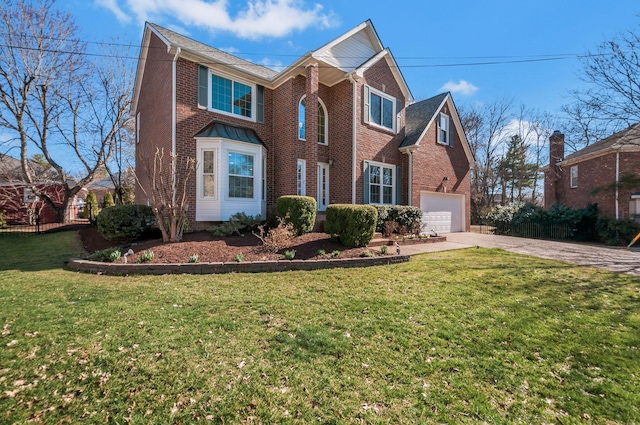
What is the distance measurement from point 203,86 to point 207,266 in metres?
7.58

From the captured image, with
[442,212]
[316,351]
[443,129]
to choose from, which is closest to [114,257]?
Result: [316,351]

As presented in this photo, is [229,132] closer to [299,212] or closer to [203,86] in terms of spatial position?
[203,86]

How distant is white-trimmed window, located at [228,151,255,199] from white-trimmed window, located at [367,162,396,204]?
5239 mm

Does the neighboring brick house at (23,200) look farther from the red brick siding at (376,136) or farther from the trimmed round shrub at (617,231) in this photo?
the trimmed round shrub at (617,231)

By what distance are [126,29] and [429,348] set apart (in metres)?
23.9

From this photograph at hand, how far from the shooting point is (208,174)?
1020 centimetres

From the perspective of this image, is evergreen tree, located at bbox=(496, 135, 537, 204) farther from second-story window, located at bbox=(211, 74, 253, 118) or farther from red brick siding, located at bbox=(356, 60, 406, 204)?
second-story window, located at bbox=(211, 74, 253, 118)

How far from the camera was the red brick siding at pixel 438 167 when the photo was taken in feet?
45.7

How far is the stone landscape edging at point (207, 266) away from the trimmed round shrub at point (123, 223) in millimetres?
1834

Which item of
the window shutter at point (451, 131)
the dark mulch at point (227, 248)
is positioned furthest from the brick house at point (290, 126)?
the dark mulch at point (227, 248)

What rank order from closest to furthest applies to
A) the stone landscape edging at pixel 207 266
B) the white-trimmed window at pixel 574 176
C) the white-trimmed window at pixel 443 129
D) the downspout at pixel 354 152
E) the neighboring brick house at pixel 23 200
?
the stone landscape edging at pixel 207 266
the downspout at pixel 354 152
the white-trimmed window at pixel 443 129
the neighboring brick house at pixel 23 200
the white-trimmed window at pixel 574 176

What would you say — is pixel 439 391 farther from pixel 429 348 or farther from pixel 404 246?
pixel 404 246

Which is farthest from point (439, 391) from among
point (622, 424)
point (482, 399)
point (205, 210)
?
point (205, 210)

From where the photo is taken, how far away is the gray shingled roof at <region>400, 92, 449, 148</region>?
13968 millimetres
